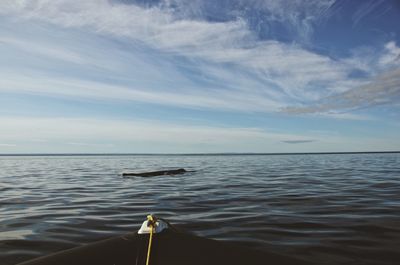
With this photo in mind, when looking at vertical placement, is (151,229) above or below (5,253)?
above

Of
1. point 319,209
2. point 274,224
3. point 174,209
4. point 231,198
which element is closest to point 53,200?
point 174,209

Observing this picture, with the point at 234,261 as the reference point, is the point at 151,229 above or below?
above

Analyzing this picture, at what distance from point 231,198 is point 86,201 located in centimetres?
615

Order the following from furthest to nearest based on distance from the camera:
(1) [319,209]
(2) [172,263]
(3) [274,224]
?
(1) [319,209] < (3) [274,224] < (2) [172,263]

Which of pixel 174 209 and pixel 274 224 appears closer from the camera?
pixel 274 224

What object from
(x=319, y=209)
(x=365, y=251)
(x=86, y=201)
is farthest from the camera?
(x=86, y=201)

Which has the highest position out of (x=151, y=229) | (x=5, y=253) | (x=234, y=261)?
(x=151, y=229)

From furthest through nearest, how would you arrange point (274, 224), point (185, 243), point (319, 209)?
point (319, 209) → point (274, 224) → point (185, 243)

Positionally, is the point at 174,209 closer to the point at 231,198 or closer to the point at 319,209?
the point at 231,198

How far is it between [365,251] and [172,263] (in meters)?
4.38

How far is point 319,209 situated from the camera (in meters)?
11.3

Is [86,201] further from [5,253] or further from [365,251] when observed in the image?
[365,251]

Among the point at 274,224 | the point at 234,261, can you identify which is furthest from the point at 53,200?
the point at 234,261

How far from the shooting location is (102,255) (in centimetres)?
467
